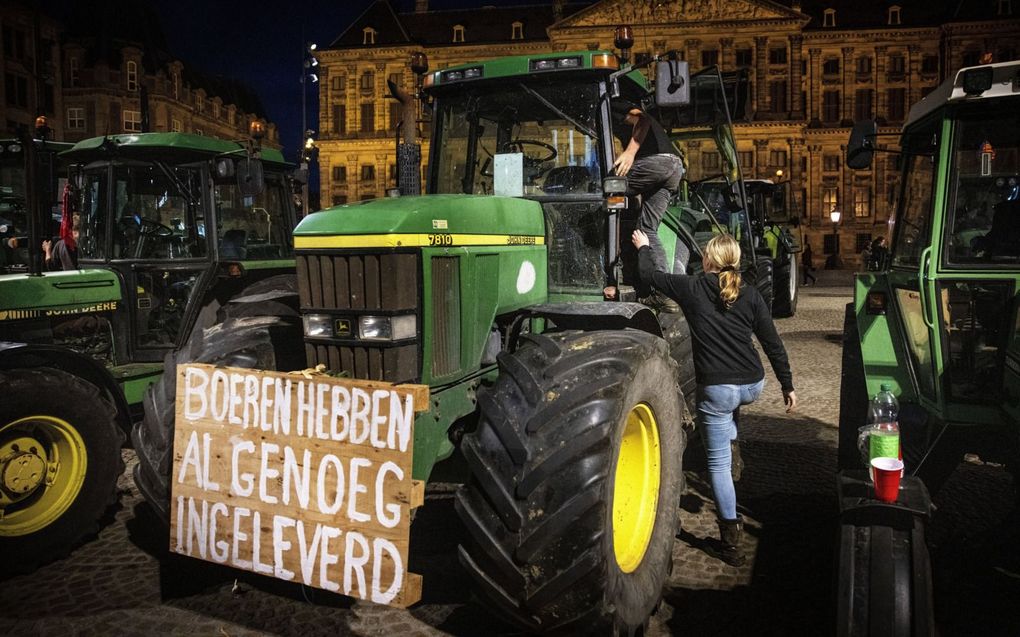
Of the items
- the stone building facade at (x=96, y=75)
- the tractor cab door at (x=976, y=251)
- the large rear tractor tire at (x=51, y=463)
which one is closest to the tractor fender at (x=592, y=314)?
the tractor cab door at (x=976, y=251)

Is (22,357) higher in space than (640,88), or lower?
lower

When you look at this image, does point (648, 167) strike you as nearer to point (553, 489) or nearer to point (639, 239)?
point (639, 239)

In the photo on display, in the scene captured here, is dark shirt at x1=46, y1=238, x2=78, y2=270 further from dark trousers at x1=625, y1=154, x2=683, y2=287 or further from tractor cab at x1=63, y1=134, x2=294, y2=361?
dark trousers at x1=625, y1=154, x2=683, y2=287

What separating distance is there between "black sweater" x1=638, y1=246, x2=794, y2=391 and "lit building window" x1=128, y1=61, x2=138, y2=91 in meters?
60.4

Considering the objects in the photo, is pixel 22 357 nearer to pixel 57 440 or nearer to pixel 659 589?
pixel 57 440

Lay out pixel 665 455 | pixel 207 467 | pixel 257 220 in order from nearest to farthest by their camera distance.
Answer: pixel 207 467 < pixel 665 455 < pixel 257 220

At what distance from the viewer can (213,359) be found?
12.5 ft

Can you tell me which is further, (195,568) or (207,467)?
(195,568)

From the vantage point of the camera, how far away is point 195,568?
4238 millimetres

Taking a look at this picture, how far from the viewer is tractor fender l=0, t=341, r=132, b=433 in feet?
15.0

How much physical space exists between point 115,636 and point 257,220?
5.06 m

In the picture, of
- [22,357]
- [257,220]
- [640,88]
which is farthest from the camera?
[257,220]

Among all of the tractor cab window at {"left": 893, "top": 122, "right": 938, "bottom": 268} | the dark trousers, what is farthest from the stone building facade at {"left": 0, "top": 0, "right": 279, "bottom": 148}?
the tractor cab window at {"left": 893, "top": 122, "right": 938, "bottom": 268}

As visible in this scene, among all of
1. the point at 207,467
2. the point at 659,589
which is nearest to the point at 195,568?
the point at 207,467
